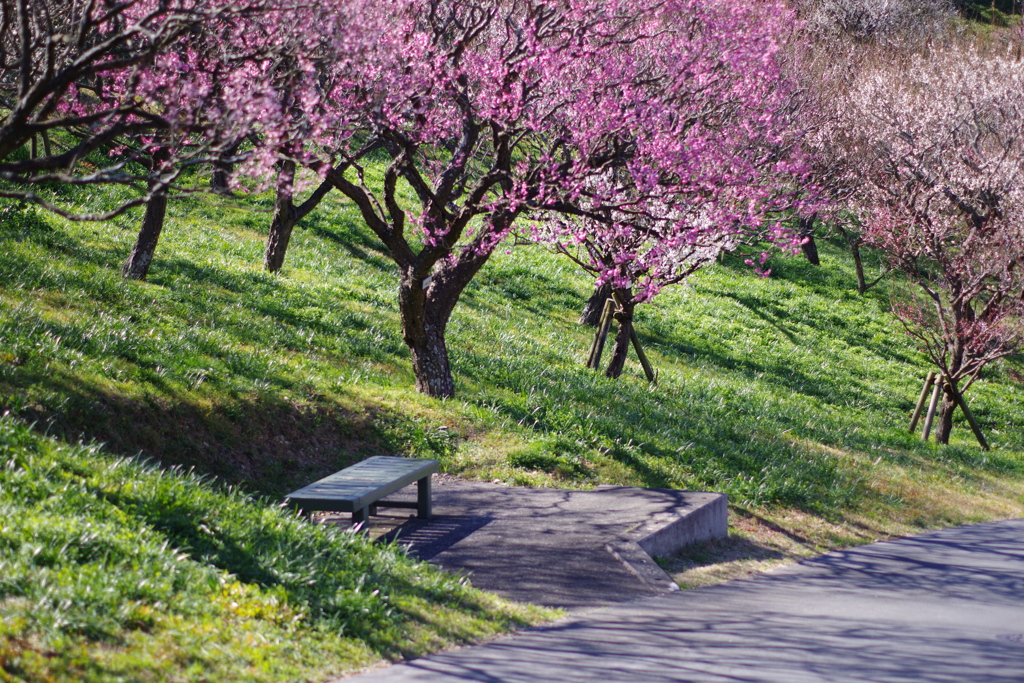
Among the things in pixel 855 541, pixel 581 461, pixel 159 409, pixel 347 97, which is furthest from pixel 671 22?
pixel 159 409

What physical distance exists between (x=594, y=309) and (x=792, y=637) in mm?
15670

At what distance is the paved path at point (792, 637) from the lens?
17.1 ft

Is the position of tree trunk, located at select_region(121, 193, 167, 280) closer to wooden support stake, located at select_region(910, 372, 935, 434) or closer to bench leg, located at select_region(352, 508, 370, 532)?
bench leg, located at select_region(352, 508, 370, 532)

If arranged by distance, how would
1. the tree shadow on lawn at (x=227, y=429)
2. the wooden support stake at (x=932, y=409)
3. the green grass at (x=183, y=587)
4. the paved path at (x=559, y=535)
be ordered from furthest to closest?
the wooden support stake at (x=932, y=409) < the tree shadow on lawn at (x=227, y=429) < the paved path at (x=559, y=535) < the green grass at (x=183, y=587)

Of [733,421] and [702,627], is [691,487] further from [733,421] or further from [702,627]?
[702,627]

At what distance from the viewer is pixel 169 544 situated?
5.72m

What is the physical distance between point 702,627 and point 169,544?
146 inches

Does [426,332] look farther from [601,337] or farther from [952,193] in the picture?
[952,193]

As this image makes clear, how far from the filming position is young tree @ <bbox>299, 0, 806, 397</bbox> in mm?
10422

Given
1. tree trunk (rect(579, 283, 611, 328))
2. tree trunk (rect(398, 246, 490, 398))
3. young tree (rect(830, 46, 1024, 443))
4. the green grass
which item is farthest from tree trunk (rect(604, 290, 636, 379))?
the green grass

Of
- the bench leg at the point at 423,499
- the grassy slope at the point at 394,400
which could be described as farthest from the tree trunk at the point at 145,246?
the bench leg at the point at 423,499

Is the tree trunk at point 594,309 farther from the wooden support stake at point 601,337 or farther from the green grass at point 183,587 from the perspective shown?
the green grass at point 183,587

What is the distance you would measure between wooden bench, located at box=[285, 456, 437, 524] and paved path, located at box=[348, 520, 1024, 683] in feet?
6.30

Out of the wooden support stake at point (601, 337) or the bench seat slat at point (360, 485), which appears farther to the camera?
the wooden support stake at point (601, 337)
